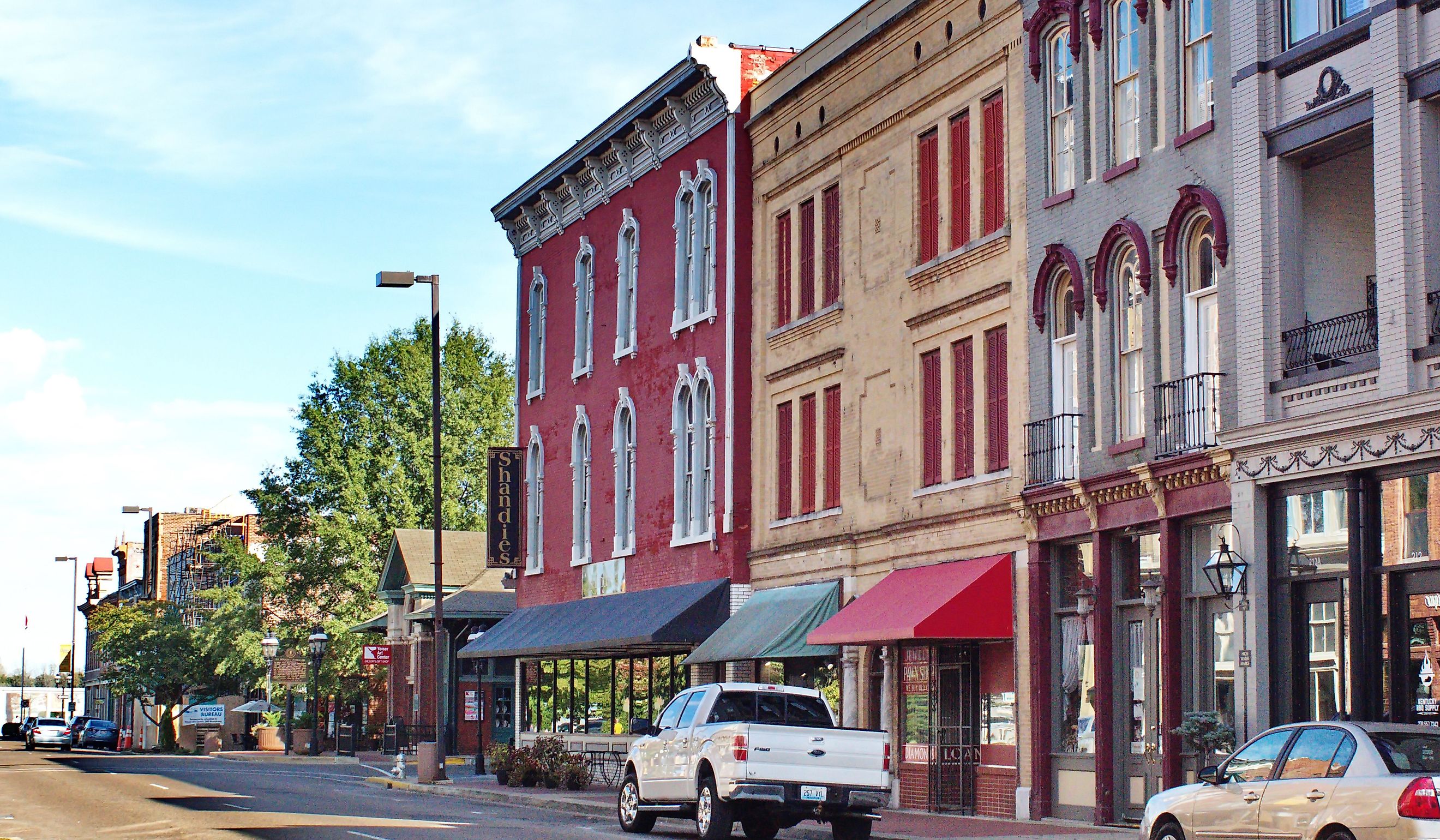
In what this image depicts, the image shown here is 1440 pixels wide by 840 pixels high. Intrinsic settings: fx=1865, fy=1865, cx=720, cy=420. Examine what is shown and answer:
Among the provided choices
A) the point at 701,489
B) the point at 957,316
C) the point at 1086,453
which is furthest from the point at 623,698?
the point at 1086,453

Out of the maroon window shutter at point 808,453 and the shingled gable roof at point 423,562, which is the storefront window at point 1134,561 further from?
the shingled gable roof at point 423,562

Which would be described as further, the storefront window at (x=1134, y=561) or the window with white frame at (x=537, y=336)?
the window with white frame at (x=537, y=336)

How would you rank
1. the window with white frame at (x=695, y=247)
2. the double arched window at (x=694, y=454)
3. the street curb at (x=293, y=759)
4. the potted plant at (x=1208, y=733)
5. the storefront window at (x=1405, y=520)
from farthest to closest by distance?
the street curb at (x=293, y=759)
the window with white frame at (x=695, y=247)
the double arched window at (x=694, y=454)
the potted plant at (x=1208, y=733)
the storefront window at (x=1405, y=520)

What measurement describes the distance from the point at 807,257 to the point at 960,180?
5682mm

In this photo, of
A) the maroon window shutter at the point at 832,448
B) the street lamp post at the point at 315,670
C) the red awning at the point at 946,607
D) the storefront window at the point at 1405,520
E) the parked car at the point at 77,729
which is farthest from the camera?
the parked car at the point at 77,729

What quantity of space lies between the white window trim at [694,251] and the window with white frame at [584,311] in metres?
4.89

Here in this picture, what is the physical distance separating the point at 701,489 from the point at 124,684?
53.2m

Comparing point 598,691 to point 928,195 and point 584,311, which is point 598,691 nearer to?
point 584,311

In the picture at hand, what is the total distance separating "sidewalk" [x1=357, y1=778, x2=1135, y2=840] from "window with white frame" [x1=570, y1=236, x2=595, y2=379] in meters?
10.4

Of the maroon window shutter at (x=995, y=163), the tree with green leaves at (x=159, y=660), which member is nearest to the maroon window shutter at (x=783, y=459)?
the maroon window shutter at (x=995, y=163)

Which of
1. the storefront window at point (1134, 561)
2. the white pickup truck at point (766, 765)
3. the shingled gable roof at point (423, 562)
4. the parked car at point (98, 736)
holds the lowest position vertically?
the parked car at point (98, 736)

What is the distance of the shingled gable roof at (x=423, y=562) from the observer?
62.0m

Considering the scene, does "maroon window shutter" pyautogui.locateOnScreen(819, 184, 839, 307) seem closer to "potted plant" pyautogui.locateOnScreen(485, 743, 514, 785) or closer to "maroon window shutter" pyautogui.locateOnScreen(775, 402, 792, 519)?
"maroon window shutter" pyautogui.locateOnScreen(775, 402, 792, 519)

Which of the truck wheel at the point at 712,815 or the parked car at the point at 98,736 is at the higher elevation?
the truck wheel at the point at 712,815
